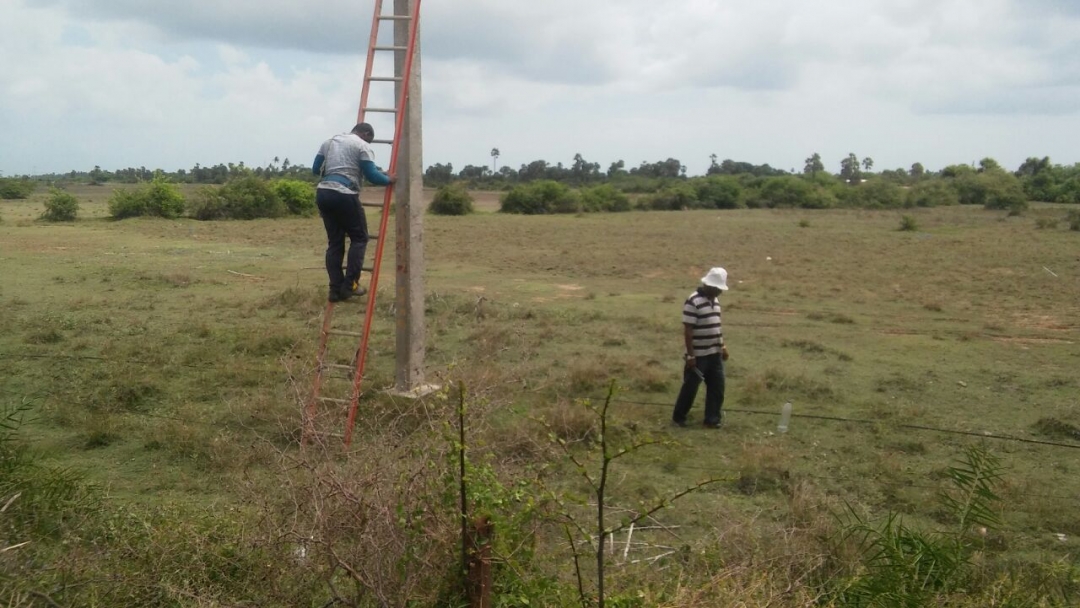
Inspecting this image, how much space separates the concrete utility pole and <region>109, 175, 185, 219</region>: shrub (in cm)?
3133

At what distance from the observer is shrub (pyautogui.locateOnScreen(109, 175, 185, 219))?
122ft

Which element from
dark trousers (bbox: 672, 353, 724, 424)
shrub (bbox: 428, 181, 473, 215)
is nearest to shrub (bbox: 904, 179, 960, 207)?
shrub (bbox: 428, 181, 473, 215)

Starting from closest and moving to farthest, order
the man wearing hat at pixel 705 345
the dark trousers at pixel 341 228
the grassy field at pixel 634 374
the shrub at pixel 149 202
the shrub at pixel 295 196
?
the grassy field at pixel 634 374
the dark trousers at pixel 341 228
the man wearing hat at pixel 705 345
the shrub at pixel 149 202
the shrub at pixel 295 196

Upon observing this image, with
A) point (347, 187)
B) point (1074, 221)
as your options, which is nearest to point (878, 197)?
point (1074, 221)

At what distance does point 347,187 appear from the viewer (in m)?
8.02

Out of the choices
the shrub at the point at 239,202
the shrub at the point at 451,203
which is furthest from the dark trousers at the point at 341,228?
the shrub at the point at 451,203

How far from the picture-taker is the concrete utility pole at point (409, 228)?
8352mm

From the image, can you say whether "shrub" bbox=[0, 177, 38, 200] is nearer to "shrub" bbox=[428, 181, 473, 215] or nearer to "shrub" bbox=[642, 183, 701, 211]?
"shrub" bbox=[428, 181, 473, 215]

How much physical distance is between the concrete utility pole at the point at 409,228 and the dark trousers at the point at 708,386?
7.74 feet

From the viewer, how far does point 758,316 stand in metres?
15.9

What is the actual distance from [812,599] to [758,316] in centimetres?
1135

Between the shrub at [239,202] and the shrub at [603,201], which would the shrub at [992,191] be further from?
the shrub at [239,202]

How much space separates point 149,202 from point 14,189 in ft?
72.4

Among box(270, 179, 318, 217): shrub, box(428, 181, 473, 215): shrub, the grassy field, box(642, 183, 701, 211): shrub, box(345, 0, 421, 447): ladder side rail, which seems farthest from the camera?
box(642, 183, 701, 211): shrub
